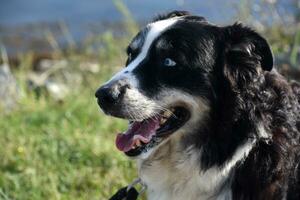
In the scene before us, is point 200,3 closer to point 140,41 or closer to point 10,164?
point 10,164

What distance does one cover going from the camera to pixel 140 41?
13.1 ft

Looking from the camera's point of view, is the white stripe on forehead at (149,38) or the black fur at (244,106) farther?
the white stripe on forehead at (149,38)

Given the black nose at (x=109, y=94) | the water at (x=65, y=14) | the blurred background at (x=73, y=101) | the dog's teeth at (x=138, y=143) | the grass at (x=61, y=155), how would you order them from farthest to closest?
the water at (x=65, y=14) < the blurred background at (x=73, y=101) < the grass at (x=61, y=155) < the dog's teeth at (x=138, y=143) < the black nose at (x=109, y=94)

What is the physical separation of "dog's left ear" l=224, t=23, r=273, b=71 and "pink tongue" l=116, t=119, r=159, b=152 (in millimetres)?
529

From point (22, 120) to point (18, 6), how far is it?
712cm

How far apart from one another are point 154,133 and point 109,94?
33 cm

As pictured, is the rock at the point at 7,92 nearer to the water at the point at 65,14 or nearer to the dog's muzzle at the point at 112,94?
the water at the point at 65,14

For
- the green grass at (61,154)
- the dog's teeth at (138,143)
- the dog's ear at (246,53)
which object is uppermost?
the dog's ear at (246,53)

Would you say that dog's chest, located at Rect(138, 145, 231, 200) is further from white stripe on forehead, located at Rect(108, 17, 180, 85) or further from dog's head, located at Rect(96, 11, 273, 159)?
white stripe on forehead, located at Rect(108, 17, 180, 85)

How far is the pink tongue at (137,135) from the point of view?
12.6 ft

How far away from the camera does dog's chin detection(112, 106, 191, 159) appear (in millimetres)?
3830

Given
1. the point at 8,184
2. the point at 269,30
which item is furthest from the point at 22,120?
the point at 269,30

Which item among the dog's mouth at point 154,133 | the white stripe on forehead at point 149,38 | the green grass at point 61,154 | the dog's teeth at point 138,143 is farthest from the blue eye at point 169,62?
the green grass at point 61,154

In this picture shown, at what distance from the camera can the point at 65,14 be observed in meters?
12.4
